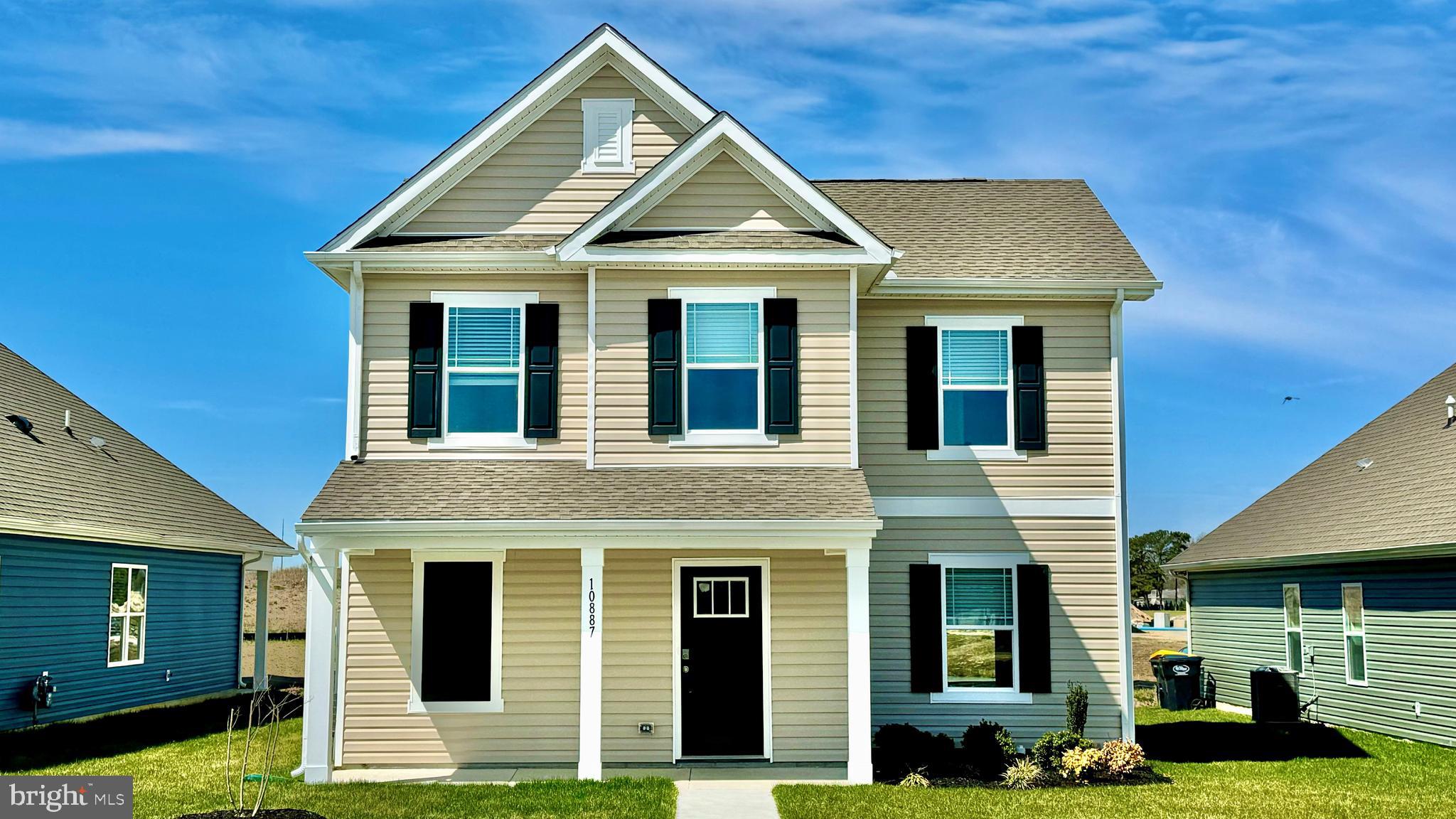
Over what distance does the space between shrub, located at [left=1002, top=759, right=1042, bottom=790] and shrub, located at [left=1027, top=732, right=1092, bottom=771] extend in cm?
32

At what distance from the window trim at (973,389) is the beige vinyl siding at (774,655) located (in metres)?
2.33

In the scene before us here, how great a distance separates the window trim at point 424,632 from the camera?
15.6m

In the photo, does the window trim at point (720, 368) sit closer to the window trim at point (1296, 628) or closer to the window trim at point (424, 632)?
the window trim at point (424, 632)

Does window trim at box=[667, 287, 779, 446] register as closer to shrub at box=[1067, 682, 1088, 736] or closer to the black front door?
the black front door

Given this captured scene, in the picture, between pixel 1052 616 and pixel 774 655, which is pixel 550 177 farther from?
pixel 1052 616

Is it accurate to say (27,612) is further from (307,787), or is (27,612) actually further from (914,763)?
(914,763)

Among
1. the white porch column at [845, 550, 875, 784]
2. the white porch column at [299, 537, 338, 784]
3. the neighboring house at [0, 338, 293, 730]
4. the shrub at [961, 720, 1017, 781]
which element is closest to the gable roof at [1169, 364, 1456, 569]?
the shrub at [961, 720, 1017, 781]

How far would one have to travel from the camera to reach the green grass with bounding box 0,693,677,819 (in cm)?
1265

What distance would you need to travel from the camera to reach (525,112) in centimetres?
1655

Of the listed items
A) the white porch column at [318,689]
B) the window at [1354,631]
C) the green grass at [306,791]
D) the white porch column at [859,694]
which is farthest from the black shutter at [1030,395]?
the white porch column at [318,689]

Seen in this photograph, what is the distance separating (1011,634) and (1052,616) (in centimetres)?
59

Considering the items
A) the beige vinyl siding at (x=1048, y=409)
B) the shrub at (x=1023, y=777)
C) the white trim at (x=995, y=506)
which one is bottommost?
the shrub at (x=1023, y=777)

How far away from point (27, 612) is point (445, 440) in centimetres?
792

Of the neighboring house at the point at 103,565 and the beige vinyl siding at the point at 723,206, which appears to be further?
the neighboring house at the point at 103,565
